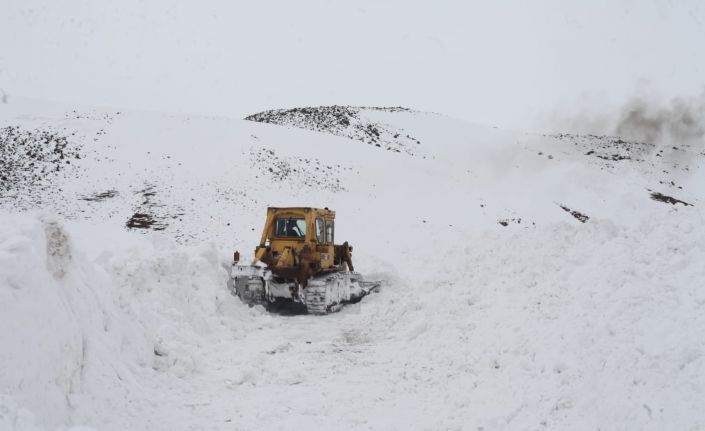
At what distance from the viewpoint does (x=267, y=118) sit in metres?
50.2

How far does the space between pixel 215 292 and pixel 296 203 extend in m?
14.7

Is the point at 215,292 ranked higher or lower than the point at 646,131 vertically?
lower

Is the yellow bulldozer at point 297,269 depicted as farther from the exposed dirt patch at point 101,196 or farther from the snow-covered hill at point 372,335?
the exposed dirt patch at point 101,196

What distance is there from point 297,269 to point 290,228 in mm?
1350

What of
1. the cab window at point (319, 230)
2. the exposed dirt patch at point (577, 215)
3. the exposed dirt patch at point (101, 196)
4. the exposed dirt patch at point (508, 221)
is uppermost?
the cab window at point (319, 230)

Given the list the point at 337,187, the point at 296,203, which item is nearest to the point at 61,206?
the point at 296,203

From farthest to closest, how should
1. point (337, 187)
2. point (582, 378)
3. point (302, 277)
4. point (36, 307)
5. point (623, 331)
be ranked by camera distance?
1. point (337, 187)
2. point (302, 277)
3. point (623, 331)
4. point (582, 378)
5. point (36, 307)

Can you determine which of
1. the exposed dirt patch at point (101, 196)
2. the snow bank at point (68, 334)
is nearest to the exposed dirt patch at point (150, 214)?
the exposed dirt patch at point (101, 196)

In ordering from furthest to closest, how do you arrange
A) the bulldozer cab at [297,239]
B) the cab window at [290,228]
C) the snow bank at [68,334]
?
the cab window at [290,228] < the bulldozer cab at [297,239] < the snow bank at [68,334]

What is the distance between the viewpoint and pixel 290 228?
43.3 ft

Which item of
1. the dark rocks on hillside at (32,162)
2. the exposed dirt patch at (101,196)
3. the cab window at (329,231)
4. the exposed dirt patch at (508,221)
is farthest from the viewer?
the exposed dirt patch at (508,221)

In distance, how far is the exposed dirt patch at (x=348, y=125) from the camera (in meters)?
41.9

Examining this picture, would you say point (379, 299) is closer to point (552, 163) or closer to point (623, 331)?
point (623, 331)

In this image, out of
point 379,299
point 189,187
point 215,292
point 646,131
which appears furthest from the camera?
point 646,131
